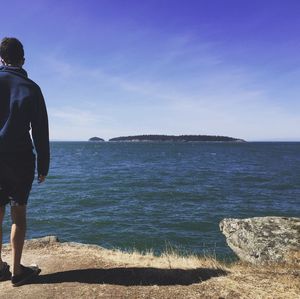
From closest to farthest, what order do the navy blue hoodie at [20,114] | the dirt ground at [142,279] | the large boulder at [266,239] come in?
1. the navy blue hoodie at [20,114]
2. the dirt ground at [142,279]
3. the large boulder at [266,239]

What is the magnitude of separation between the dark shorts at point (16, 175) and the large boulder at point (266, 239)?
5.30m

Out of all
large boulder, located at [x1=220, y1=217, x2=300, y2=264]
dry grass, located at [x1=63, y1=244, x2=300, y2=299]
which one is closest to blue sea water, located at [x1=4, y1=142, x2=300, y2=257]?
large boulder, located at [x1=220, y1=217, x2=300, y2=264]

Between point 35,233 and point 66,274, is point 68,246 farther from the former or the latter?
point 35,233

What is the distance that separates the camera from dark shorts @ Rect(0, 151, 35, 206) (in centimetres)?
522

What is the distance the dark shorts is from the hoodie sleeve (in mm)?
158

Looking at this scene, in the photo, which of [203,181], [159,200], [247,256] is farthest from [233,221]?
[203,181]

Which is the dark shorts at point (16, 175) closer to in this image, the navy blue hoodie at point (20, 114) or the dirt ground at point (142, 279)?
the navy blue hoodie at point (20, 114)

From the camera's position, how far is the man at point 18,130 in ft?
16.9

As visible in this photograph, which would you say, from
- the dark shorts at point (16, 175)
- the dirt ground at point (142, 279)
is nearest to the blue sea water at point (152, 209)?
the dirt ground at point (142, 279)

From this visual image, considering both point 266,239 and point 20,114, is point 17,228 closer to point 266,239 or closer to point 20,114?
point 20,114

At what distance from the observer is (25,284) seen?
5.63 metres

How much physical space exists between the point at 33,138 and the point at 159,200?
871 inches

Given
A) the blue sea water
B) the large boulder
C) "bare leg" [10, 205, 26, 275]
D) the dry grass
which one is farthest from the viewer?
the blue sea water

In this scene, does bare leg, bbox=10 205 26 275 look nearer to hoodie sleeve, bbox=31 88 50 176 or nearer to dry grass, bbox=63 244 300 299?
hoodie sleeve, bbox=31 88 50 176
